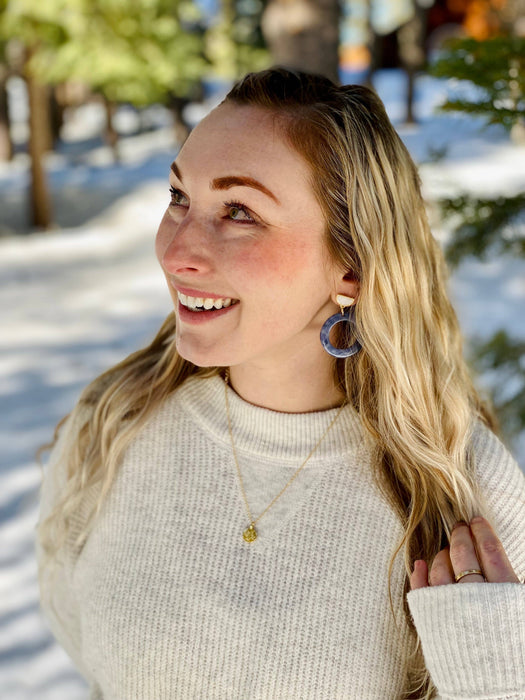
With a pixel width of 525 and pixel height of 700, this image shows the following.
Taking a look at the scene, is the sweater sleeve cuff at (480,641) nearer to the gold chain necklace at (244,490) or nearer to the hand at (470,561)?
the hand at (470,561)

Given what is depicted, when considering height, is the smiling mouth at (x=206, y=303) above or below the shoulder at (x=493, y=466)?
above

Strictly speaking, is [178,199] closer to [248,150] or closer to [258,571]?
[248,150]

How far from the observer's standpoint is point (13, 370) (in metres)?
6.41

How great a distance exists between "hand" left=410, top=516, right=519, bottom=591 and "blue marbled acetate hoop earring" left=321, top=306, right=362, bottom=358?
1.33 ft

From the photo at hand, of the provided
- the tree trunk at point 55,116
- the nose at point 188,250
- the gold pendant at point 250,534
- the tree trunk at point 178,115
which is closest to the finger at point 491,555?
the gold pendant at point 250,534

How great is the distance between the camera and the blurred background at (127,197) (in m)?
2.73

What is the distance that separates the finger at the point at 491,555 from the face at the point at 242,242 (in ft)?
1.70

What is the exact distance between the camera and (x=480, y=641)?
1.41 m

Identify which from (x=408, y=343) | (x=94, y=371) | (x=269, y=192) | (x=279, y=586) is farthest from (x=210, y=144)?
(x=94, y=371)

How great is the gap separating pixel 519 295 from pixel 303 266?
22.0ft

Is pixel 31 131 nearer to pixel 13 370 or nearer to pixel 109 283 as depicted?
pixel 109 283

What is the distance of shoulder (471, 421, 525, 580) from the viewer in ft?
5.11

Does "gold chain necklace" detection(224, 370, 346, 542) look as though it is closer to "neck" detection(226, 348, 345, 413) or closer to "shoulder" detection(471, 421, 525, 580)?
"neck" detection(226, 348, 345, 413)

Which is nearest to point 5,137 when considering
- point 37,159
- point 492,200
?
point 37,159
